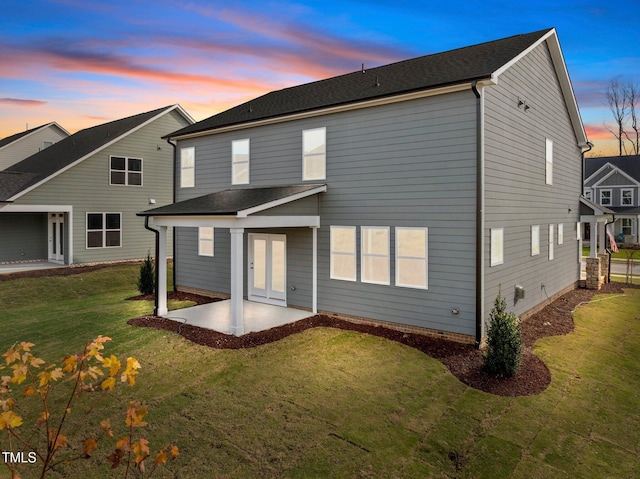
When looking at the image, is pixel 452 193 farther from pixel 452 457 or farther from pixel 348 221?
pixel 452 457

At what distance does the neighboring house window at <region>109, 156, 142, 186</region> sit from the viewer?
2083 centimetres

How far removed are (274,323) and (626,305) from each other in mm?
11707

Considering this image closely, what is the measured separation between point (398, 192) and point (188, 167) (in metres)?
8.77

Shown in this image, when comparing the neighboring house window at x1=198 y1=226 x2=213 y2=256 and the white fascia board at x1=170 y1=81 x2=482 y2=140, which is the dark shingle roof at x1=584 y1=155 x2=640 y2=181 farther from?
the neighboring house window at x1=198 y1=226 x2=213 y2=256

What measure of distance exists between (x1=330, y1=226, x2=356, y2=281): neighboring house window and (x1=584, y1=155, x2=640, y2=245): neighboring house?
108 feet

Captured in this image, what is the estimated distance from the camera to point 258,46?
15891 mm

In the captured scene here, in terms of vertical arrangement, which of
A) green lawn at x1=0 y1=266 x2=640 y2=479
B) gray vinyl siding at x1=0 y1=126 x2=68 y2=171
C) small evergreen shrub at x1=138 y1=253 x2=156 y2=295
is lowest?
green lawn at x1=0 y1=266 x2=640 y2=479

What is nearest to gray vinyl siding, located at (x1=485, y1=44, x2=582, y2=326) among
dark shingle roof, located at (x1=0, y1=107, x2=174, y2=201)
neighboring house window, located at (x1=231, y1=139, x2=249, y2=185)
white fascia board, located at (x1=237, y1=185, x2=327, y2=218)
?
white fascia board, located at (x1=237, y1=185, x2=327, y2=218)

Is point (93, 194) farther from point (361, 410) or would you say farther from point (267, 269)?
point (361, 410)

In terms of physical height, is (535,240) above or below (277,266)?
above

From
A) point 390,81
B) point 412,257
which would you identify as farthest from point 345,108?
point 412,257

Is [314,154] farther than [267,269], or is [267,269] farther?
[267,269]

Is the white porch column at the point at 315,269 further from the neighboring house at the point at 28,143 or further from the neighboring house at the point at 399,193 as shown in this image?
the neighboring house at the point at 28,143

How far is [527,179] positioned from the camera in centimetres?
1162
